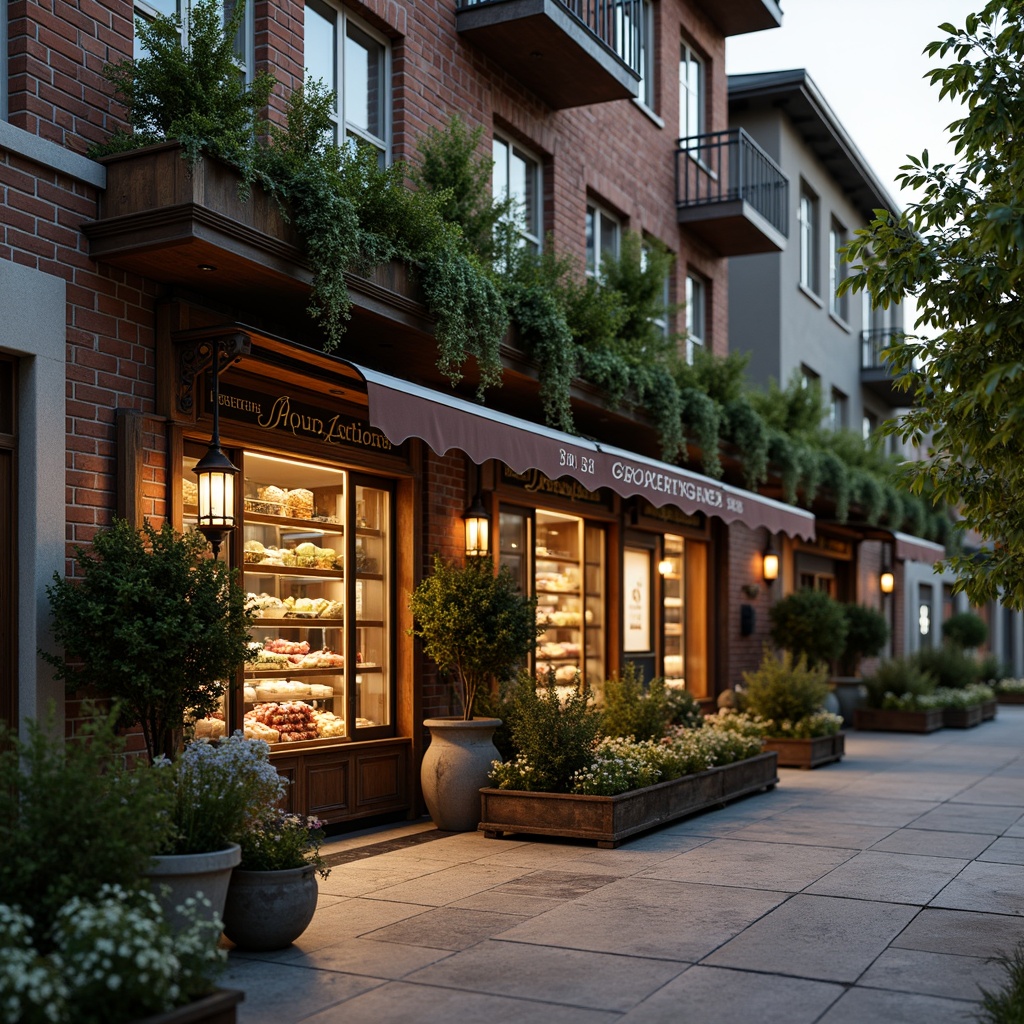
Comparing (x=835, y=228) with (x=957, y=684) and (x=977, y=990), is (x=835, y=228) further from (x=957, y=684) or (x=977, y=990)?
(x=977, y=990)

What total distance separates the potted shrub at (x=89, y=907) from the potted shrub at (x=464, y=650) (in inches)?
186

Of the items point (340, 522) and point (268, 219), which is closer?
point (268, 219)

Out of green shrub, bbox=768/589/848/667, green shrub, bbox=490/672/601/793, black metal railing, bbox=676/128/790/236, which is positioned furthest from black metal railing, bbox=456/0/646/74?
green shrub, bbox=768/589/848/667

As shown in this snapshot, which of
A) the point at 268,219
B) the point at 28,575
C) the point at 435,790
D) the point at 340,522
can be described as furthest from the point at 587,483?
the point at 28,575

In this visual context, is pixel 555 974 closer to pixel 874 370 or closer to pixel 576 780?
pixel 576 780

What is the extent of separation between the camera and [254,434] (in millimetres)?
8641

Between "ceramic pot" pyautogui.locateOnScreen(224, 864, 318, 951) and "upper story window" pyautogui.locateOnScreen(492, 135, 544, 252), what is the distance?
25.3 ft

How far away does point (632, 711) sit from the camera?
11320mm

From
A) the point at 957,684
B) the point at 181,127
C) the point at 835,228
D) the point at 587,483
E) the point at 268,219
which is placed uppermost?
the point at 835,228

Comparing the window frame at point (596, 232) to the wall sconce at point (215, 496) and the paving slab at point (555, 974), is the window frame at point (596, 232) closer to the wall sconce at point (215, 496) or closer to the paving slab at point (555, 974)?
the wall sconce at point (215, 496)

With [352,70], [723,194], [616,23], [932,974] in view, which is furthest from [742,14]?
[932,974]

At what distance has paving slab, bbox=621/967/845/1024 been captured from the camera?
16.9 ft

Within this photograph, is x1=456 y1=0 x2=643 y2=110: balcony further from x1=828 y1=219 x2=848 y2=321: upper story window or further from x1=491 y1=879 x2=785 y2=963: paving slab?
x1=828 y1=219 x2=848 y2=321: upper story window

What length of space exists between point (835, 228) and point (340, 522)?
17.8 metres
